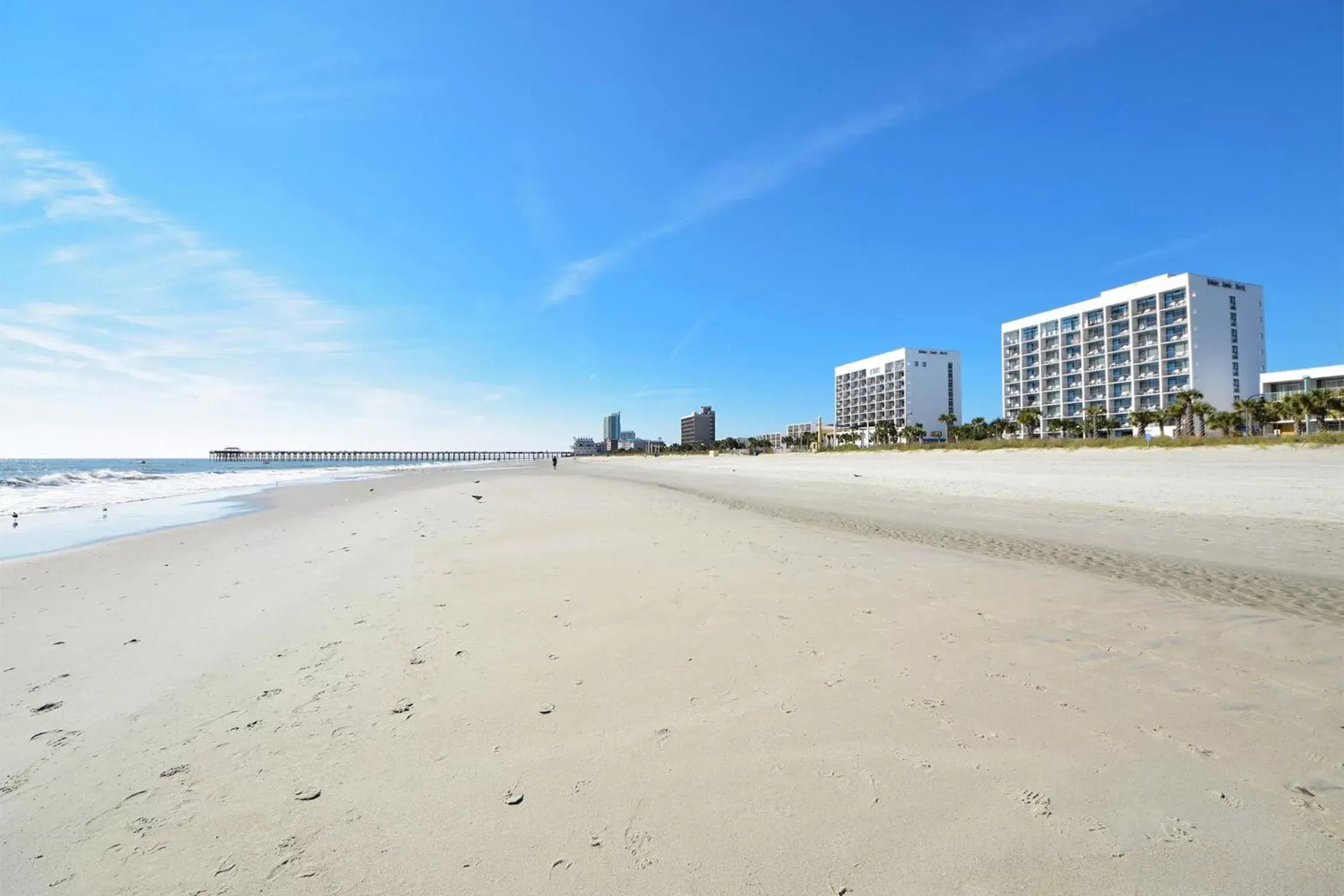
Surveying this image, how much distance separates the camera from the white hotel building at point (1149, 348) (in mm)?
81750

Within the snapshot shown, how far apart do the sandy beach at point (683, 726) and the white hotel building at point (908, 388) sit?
132817 mm

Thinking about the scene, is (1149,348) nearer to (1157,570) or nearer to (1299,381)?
(1299,381)

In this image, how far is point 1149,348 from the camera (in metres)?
86.9

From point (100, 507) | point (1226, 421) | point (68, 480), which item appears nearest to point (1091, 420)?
point (1226, 421)

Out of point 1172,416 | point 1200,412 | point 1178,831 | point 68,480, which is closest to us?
point 1178,831

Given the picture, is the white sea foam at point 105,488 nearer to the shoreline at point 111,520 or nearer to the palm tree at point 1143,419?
the shoreline at point 111,520

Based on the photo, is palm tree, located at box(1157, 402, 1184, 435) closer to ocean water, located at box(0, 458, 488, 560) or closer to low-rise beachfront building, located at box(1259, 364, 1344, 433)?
low-rise beachfront building, located at box(1259, 364, 1344, 433)

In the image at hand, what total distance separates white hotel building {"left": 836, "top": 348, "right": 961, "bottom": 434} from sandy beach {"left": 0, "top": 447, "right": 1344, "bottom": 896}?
13282 centimetres

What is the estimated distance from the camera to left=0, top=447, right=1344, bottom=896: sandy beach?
7.57 feet

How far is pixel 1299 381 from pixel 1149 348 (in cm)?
1772

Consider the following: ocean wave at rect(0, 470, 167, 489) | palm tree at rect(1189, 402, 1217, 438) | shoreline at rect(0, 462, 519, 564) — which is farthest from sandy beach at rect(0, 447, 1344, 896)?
palm tree at rect(1189, 402, 1217, 438)

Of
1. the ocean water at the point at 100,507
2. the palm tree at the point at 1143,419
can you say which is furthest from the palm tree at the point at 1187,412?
the ocean water at the point at 100,507

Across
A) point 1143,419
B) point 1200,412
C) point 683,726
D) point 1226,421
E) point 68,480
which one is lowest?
point 683,726

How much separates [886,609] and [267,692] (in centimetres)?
564
